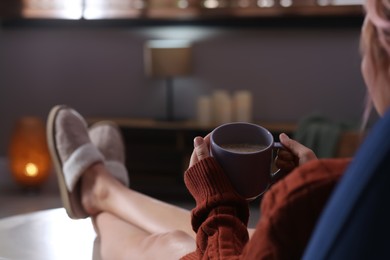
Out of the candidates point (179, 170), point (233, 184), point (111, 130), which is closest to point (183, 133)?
point (179, 170)

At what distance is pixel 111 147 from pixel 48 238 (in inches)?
19.1

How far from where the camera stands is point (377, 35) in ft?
2.33

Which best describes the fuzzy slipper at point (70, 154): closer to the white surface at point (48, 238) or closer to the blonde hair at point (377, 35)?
the white surface at point (48, 238)

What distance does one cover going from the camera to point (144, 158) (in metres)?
3.58

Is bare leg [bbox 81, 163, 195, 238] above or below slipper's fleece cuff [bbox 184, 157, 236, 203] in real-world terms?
below

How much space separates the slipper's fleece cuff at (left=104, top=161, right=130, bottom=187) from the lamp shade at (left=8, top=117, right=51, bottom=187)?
1.72 meters

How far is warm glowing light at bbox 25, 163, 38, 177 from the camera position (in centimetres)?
362

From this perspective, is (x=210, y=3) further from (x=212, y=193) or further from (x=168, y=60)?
(x=212, y=193)

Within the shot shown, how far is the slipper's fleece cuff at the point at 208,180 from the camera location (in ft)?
3.18

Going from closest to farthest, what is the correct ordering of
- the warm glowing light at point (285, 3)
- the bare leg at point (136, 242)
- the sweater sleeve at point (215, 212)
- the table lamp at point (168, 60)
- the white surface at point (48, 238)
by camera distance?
1. the sweater sleeve at point (215, 212)
2. the bare leg at point (136, 242)
3. the white surface at point (48, 238)
4. the table lamp at point (168, 60)
5. the warm glowing light at point (285, 3)

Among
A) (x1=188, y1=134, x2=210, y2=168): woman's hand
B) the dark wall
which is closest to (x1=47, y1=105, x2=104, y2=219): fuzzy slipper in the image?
(x1=188, y1=134, x2=210, y2=168): woman's hand

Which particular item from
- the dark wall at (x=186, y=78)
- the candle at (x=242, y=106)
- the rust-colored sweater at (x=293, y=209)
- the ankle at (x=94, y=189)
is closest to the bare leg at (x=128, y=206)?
the ankle at (x=94, y=189)

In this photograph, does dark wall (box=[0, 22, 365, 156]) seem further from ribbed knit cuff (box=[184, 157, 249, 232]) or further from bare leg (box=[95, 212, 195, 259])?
ribbed knit cuff (box=[184, 157, 249, 232])

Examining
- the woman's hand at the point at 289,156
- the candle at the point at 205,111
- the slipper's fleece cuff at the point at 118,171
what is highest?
the woman's hand at the point at 289,156
